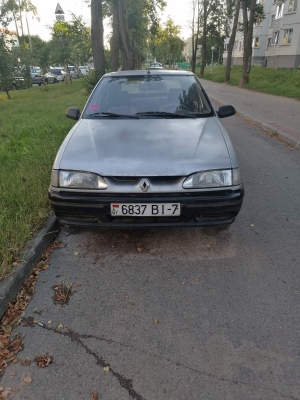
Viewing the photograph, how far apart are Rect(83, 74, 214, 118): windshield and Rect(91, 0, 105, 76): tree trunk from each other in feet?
35.5

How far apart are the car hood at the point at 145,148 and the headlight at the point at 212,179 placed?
0.05 m

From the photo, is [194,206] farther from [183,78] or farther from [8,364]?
[183,78]

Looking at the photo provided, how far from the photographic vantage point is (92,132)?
318 centimetres

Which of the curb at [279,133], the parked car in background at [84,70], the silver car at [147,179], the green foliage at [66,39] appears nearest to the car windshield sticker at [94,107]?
the silver car at [147,179]

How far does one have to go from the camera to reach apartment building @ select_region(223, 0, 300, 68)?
31.0 metres

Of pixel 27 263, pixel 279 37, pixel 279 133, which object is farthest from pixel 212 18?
pixel 27 263

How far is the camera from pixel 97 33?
13477 mm

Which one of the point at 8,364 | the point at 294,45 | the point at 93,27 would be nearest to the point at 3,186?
the point at 8,364

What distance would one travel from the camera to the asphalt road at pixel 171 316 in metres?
1.77

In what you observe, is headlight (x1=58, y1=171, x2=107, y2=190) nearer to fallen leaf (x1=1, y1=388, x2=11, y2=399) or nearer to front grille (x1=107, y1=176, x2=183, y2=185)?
front grille (x1=107, y1=176, x2=183, y2=185)

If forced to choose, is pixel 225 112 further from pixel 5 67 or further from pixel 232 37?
pixel 232 37

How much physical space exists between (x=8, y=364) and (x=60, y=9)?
2353 centimetres

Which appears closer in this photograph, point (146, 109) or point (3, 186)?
point (146, 109)

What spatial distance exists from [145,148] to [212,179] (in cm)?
66
